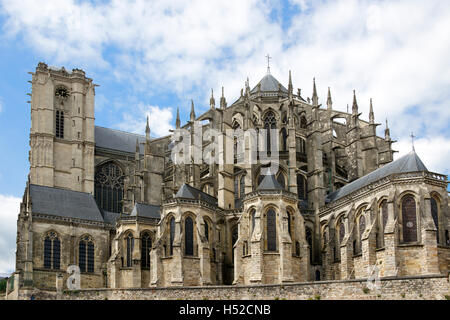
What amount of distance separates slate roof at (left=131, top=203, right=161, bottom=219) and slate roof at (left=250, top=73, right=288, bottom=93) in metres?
15.8

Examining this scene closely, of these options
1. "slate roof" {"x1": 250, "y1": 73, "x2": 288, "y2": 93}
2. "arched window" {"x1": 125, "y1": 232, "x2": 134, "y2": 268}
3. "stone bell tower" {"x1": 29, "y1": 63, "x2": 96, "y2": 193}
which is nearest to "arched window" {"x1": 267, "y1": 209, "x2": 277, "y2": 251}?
"arched window" {"x1": 125, "y1": 232, "x2": 134, "y2": 268}

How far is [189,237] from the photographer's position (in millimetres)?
44469

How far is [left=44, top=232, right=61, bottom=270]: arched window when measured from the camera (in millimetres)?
47781

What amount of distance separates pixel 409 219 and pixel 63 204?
25990mm

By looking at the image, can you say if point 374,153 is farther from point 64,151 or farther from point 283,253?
point 64,151

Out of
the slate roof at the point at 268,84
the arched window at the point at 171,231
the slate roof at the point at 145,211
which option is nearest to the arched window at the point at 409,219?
the arched window at the point at 171,231

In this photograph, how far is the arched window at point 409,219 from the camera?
38.2m

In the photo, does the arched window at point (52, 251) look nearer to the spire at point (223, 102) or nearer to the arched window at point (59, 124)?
the spire at point (223, 102)

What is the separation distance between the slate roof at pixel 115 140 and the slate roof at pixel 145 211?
16556mm

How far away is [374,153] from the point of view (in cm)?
5156

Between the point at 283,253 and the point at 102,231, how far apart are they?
51.8 ft

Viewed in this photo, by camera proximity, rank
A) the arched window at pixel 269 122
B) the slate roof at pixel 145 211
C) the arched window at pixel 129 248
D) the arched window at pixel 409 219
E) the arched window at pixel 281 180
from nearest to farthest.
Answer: the arched window at pixel 409 219
the arched window at pixel 129 248
the slate roof at pixel 145 211
the arched window at pixel 281 180
the arched window at pixel 269 122

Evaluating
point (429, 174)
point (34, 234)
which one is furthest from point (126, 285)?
point (429, 174)

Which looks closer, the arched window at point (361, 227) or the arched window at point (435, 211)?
the arched window at point (435, 211)
